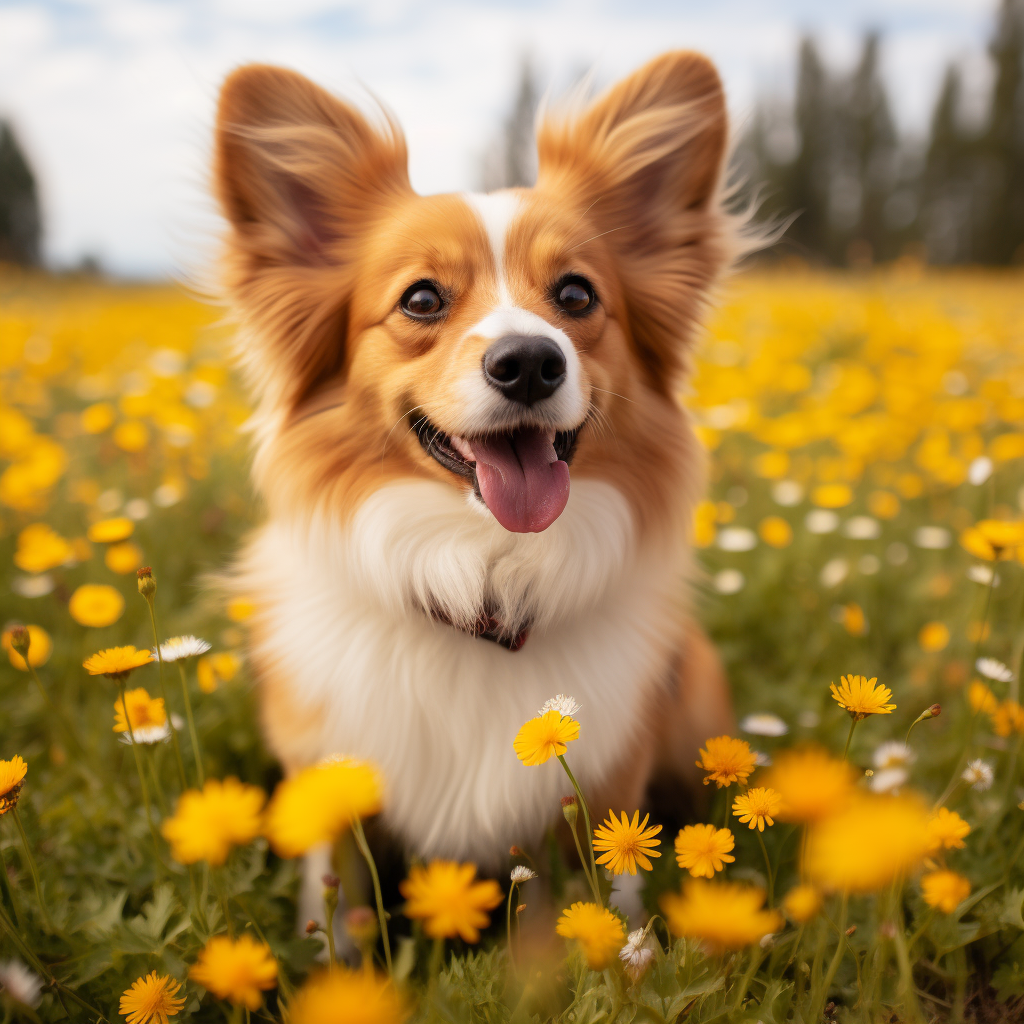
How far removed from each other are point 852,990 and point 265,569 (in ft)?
6.49

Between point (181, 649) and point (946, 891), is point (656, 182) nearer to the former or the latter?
point (181, 649)

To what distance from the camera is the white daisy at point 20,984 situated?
4.30 feet

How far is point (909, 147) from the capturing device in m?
36.8

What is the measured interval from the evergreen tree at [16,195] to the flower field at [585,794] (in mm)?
32684

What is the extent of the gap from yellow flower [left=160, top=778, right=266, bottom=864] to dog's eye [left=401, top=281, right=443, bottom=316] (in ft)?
4.84

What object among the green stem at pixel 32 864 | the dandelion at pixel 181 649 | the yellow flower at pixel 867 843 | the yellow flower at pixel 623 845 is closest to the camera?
the yellow flower at pixel 867 843

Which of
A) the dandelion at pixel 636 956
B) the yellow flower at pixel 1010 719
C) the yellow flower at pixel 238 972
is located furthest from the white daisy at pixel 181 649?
the yellow flower at pixel 1010 719

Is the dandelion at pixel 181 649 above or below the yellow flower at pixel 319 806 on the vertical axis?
below

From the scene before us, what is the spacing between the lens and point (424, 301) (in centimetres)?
217

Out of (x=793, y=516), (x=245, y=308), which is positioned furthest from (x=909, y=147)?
(x=245, y=308)

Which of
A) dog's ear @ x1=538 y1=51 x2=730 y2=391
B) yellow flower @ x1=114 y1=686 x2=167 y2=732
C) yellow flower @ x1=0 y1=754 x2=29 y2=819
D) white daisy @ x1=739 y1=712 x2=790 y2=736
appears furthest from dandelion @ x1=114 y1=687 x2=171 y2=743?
dog's ear @ x1=538 y1=51 x2=730 y2=391

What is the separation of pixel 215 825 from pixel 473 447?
1.24m

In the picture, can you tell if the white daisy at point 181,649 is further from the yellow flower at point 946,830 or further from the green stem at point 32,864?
the yellow flower at point 946,830

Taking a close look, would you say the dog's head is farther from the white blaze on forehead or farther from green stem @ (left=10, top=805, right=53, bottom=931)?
green stem @ (left=10, top=805, right=53, bottom=931)
